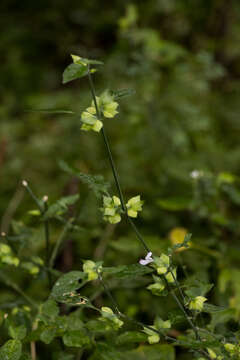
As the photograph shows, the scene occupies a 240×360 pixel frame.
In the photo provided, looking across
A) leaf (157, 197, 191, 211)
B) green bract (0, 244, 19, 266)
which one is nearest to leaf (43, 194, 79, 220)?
green bract (0, 244, 19, 266)

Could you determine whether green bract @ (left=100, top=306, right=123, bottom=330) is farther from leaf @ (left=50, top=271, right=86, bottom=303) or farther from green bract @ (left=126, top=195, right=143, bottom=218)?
green bract @ (left=126, top=195, right=143, bottom=218)

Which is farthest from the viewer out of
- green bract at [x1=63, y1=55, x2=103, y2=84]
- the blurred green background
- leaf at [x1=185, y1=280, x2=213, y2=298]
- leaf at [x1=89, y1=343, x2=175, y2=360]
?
the blurred green background

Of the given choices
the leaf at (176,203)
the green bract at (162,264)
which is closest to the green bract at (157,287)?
the green bract at (162,264)

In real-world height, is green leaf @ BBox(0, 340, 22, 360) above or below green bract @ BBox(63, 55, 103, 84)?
below

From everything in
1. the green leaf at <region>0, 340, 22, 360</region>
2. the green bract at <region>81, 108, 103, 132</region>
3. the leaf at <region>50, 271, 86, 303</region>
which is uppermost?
the green bract at <region>81, 108, 103, 132</region>

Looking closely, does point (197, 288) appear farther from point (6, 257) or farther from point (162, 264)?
point (6, 257)

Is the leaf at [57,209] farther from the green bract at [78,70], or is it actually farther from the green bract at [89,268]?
the green bract at [78,70]
